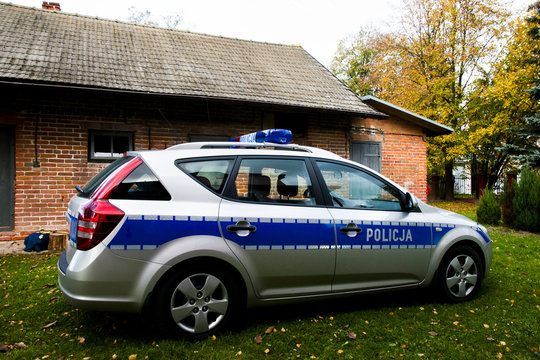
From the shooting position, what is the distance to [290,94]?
9.15m

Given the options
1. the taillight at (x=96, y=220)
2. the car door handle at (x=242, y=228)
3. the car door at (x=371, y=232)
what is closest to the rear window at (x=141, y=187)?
the taillight at (x=96, y=220)

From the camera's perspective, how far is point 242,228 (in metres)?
2.93

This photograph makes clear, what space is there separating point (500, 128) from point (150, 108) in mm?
16002

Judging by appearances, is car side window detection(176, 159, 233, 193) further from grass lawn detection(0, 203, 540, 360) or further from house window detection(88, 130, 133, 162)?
house window detection(88, 130, 133, 162)

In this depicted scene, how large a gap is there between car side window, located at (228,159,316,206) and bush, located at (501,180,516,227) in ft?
26.9

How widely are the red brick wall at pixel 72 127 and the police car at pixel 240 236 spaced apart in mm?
5044

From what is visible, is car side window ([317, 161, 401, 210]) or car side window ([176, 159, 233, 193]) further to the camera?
car side window ([317, 161, 401, 210])

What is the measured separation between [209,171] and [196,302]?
3.41ft

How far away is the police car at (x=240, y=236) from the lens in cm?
267

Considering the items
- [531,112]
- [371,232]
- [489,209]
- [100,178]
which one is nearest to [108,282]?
[100,178]

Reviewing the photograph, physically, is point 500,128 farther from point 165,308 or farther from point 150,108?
point 165,308

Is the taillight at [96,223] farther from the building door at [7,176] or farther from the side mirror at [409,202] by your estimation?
the building door at [7,176]

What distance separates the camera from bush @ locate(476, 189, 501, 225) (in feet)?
31.9

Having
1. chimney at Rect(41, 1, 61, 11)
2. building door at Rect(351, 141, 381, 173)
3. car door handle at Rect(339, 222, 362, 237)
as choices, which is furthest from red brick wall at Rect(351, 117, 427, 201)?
chimney at Rect(41, 1, 61, 11)
